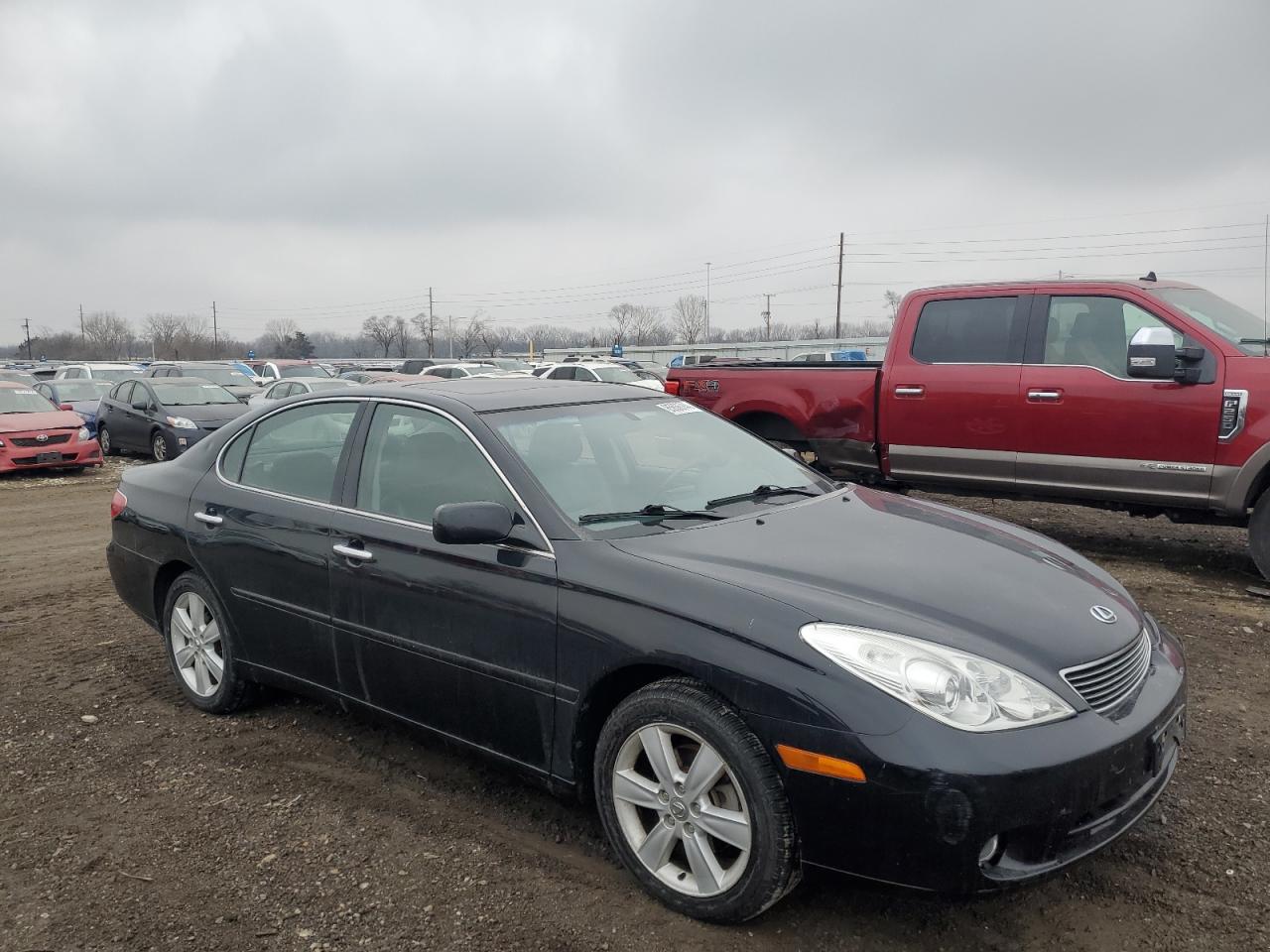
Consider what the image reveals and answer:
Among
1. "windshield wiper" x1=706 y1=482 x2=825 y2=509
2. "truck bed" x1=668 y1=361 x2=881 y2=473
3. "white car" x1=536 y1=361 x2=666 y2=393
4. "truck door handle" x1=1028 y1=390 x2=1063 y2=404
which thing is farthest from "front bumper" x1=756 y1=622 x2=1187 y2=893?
"white car" x1=536 y1=361 x2=666 y2=393

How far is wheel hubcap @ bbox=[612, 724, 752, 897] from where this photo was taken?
271cm

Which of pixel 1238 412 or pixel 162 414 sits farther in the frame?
pixel 162 414

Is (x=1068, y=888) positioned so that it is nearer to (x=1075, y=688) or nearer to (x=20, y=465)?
(x=1075, y=688)

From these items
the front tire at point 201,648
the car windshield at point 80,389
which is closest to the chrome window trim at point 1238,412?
the front tire at point 201,648

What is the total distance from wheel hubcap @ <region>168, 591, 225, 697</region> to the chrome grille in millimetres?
3573

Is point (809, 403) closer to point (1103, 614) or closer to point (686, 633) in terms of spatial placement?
point (1103, 614)

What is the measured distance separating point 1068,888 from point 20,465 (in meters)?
15.4

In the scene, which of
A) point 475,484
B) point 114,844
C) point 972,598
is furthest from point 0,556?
point 972,598

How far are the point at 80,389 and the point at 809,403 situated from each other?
18959 mm

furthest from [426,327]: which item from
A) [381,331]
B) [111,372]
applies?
[111,372]

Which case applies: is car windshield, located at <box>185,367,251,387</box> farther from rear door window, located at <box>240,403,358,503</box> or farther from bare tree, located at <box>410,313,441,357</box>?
bare tree, located at <box>410,313,441,357</box>

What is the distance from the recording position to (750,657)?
265cm

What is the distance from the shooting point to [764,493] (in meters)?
3.84

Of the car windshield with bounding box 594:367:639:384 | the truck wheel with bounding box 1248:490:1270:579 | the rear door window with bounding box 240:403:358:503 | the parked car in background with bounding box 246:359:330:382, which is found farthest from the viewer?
the parked car in background with bounding box 246:359:330:382
